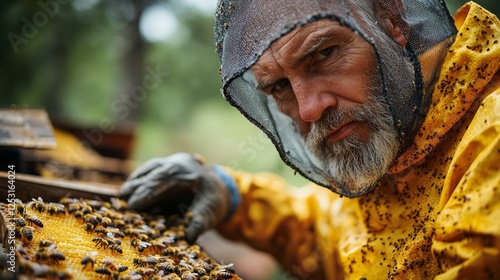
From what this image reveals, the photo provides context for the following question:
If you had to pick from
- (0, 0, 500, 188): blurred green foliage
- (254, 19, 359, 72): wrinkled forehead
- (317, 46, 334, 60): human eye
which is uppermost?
(254, 19, 359, 72): wrinkled forehead

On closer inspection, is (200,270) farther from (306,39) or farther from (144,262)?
(306,39)

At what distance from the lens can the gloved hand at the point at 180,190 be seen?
301 cm

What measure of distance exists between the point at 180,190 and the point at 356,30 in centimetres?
180

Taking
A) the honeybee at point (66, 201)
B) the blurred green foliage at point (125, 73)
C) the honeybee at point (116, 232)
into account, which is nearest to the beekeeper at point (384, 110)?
the honeybee at point (66, 201)

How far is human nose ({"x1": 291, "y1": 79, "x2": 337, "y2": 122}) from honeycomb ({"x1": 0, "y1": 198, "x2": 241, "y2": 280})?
39.8 inches

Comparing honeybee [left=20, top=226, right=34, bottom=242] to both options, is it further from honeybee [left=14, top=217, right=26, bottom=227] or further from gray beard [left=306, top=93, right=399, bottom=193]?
gray beard [left=306, top=93, right=399, bottom=193]

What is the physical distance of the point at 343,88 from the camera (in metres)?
2.48

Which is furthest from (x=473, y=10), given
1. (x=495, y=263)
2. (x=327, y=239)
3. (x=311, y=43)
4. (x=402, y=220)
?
(x=327, y=239)

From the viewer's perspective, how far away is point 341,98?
2.50m

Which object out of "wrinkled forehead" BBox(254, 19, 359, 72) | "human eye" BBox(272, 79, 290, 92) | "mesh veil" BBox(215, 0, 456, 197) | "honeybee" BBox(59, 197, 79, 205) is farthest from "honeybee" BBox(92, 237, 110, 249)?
"human eye" BBox(272, 79, 290, 92)

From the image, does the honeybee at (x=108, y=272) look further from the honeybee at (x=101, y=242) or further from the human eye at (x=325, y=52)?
the human eye at (x=325, y=52)

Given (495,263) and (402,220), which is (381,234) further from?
(495,263)

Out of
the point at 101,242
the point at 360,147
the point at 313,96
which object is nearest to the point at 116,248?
the point at 101,242

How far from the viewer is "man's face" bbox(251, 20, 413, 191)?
2.40 m
